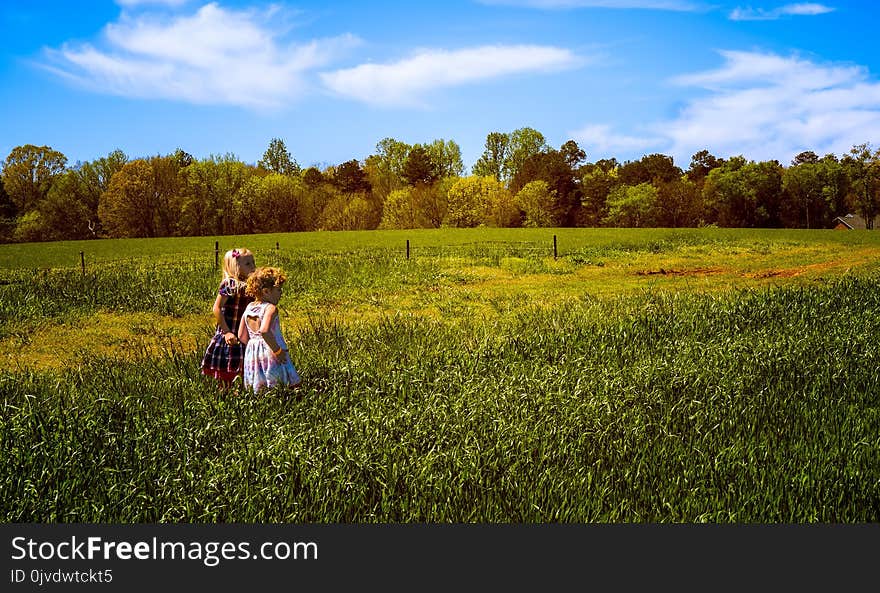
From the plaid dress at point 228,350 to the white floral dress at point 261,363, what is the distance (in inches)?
18.2

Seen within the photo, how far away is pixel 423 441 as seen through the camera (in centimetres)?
645

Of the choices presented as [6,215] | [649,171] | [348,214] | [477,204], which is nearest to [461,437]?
[6,215]

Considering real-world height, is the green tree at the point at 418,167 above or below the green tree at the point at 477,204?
above

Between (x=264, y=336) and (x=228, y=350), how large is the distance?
104cm

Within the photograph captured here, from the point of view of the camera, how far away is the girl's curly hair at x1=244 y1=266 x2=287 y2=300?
22.0 ft

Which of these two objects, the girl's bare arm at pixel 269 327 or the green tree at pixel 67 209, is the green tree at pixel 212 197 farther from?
the girl's bare arm at pixel 269 327

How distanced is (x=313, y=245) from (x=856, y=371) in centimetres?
3845

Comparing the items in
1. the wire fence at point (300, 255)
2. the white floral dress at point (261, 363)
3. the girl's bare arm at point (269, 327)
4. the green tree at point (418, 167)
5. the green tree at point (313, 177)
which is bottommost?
the white floral dress at point (261, 363)

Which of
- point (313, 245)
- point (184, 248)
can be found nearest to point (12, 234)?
point (184, 248)

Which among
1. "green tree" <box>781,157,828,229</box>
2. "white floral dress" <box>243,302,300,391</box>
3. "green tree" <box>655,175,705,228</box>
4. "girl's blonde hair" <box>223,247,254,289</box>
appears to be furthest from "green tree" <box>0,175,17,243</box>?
"green tree" <box>655,175,705,228</box>

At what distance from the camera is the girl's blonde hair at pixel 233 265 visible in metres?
7.24

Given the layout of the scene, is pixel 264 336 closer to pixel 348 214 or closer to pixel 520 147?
pixel 348 214

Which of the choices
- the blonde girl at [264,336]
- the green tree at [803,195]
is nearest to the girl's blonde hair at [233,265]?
the blonde girl at [264,336]

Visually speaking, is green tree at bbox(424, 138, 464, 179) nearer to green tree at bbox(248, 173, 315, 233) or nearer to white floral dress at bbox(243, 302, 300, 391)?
green tree at bbox(248, 173, 315, 233)
